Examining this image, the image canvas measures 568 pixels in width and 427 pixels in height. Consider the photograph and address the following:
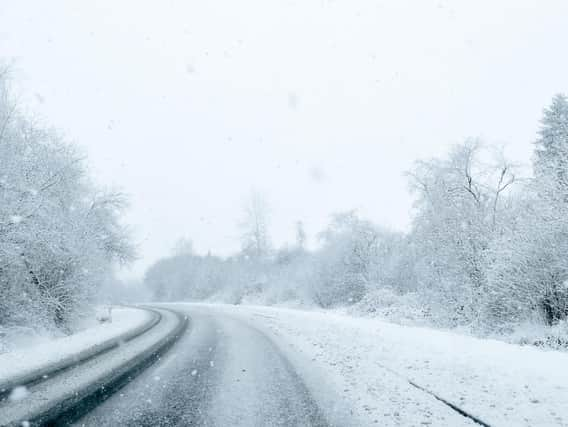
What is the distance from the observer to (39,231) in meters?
A: 12.2

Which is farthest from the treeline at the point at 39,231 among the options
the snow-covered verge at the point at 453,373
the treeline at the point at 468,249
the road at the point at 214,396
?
the treeline at the point at 468,249

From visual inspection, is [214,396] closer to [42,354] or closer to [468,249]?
[42,354]

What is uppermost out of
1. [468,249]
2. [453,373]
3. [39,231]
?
[468,249]

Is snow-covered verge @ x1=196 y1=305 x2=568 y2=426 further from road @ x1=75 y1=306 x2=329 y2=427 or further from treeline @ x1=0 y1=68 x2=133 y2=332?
treeline @ x1=0 y1=68 x2=133 y2=332

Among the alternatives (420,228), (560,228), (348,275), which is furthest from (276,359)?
(348,275)

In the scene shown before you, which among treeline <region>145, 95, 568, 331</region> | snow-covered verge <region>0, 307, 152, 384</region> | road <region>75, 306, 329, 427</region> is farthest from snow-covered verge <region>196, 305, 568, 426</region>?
snow-covered verge <region>0, 307, 152, 384</region>

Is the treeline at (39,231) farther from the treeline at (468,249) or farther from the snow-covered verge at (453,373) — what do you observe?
the treeline at (468,249)

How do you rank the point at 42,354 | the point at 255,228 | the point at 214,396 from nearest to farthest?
the point at 214,396 → the point at 42,354 → the point at 255,228

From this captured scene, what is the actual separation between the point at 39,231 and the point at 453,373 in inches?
461

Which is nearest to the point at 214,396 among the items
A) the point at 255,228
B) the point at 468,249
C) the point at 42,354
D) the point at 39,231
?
the point at 42,354

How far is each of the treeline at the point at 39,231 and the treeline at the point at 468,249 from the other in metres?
14.9

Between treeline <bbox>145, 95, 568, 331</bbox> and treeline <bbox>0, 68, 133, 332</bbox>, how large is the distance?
14860mm

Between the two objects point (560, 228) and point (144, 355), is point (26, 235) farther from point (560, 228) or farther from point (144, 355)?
point (560, 228)

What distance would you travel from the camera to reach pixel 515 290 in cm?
1291
